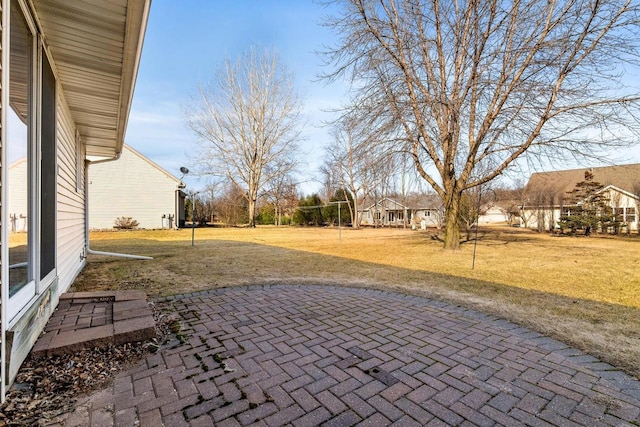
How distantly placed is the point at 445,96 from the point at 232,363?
820 cm

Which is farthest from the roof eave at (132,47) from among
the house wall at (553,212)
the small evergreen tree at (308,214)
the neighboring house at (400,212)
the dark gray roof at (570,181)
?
the neighboring house at (400,212)

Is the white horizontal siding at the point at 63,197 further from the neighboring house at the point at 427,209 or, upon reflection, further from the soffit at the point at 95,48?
the neighboring house at the point at 427,209

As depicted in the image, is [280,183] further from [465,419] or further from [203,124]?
[465,419]

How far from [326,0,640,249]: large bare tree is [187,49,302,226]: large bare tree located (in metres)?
17.1

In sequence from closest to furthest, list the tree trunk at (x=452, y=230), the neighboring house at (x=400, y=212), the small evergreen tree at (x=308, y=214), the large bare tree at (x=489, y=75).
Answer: the large bare tree at (x=489, y=75), the tree trunk at (x=452, y=230), the small evergreen tree at (x=308, y=214), the neighboring house at (x=400, y=212)

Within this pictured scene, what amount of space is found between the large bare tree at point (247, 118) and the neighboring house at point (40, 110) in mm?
22124

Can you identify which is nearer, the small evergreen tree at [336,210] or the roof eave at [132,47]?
the roof eave at [132,47]

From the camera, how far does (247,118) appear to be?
25.6 meters

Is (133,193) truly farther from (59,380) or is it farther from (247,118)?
(59,380)

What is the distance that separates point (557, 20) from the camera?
801 cm

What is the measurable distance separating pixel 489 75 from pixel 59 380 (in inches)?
407

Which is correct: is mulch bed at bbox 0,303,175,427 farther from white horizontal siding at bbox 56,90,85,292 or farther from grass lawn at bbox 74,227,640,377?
grass lawn at bbox 74,227,640,377

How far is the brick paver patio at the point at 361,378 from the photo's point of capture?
183 cm

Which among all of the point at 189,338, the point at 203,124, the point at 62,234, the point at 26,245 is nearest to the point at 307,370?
the point at 189,338
